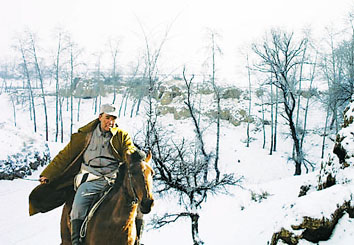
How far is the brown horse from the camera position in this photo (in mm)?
2875

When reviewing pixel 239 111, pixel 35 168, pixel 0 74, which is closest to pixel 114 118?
pixel 35 168

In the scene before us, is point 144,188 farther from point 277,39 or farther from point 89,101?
point 89,101

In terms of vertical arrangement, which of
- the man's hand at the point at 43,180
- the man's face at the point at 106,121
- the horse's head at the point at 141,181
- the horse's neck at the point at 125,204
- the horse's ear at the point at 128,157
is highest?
the man's face at the point at 106,121

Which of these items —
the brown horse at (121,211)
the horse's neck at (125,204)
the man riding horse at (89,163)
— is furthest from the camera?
the man riding horse at (89,163)

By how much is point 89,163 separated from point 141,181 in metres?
0.91

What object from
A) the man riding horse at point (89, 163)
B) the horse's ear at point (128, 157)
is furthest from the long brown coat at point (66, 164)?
the horse's ear at point (128, 157)

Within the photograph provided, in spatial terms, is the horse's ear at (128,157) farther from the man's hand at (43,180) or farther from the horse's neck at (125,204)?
the man's hand at (43,180)

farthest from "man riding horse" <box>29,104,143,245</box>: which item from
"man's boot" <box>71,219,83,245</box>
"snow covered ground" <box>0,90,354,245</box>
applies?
"snow covered ground" <box>0,90,354,245</box>

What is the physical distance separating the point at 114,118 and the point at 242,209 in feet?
28.8

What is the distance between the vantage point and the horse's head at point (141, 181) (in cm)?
268

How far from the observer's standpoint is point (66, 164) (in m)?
3.42

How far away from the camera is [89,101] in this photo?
1475 inches

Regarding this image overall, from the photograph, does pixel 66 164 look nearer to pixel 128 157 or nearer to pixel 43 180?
pixel 43 180

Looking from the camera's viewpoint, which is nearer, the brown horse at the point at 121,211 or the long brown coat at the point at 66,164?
the brown horse at the point at 121,211
